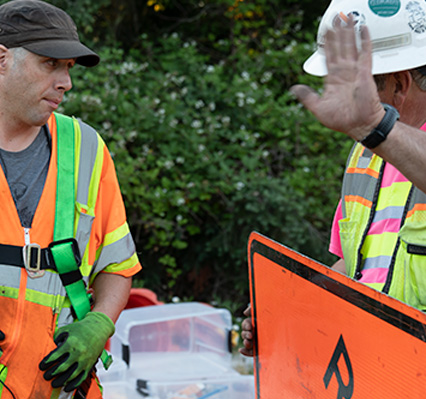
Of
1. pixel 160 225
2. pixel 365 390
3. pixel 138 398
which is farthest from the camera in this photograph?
pixel 160 225

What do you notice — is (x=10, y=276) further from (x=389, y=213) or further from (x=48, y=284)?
(x=389, y=213)

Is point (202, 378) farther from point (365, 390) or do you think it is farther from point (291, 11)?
point (291, 11)

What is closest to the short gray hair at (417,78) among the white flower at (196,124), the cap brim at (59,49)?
the cap brim at (59,49)

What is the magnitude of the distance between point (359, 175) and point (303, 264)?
0.45 m

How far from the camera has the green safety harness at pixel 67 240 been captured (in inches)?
79.7

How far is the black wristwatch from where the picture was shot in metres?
1.42

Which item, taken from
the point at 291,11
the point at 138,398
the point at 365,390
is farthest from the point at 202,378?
the point at 291,11

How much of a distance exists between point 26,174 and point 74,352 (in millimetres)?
578

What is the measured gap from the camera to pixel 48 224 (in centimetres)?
204

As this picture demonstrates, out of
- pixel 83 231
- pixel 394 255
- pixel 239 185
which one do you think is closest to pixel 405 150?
pixel 394 255

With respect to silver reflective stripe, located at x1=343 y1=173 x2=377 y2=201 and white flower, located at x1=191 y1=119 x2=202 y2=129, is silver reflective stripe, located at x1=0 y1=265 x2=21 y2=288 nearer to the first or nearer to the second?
silver reflective stripe, located at x1=343 y1=173 x2=377 y2=201

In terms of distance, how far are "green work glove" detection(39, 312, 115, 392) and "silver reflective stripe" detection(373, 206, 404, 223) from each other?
3.04 feet

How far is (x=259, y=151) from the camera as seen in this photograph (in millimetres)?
5633

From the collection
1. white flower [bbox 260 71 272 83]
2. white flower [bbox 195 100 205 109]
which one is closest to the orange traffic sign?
white flower [bbox 195 100 205 109]
